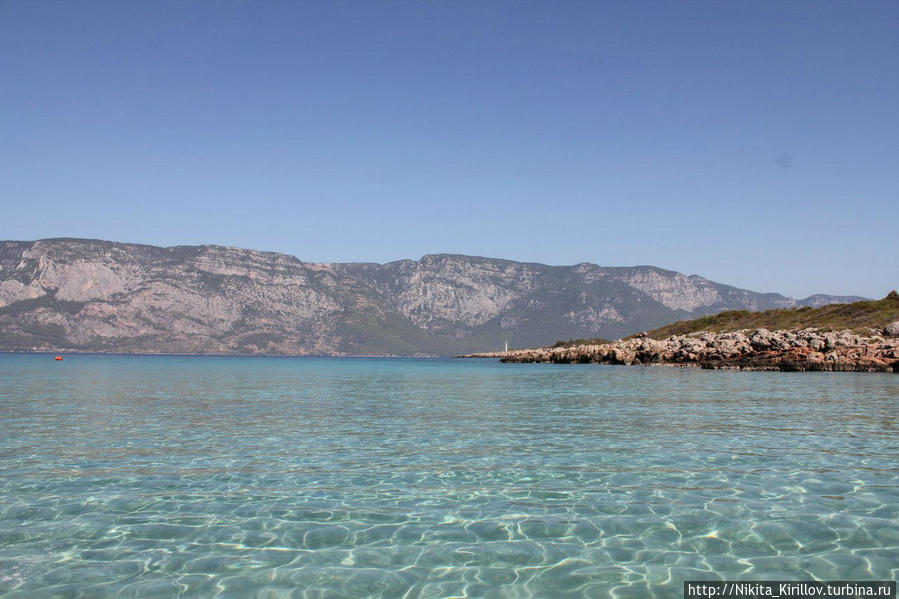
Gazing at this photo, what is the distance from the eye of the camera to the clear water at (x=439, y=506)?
805 cm

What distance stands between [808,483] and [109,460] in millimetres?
16066

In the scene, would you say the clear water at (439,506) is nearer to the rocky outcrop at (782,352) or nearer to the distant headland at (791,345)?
the rocky outcrop at (782,352)

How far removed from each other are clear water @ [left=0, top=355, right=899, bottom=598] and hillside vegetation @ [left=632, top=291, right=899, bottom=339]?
75001 mm

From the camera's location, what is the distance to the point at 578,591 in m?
7.59

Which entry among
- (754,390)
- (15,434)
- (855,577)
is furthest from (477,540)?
(754,390)

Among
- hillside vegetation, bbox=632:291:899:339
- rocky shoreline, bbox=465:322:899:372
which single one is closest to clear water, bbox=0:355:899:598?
rocky shoreline, bbox=465:322:899:372


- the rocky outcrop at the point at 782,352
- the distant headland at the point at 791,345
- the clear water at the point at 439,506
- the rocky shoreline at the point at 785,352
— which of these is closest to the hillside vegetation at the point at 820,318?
the distant headland at the point at 791,345

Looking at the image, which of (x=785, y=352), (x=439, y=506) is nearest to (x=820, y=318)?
(x=785, y=352)

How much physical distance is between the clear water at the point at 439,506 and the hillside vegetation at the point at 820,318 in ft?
246

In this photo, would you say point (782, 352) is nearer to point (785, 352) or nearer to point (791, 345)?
point (785, 352)

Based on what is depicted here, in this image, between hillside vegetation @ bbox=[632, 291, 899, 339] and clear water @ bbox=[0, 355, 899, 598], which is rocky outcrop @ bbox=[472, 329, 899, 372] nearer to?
hillside vegetation @ bbox=[632, 291, 899, 339]

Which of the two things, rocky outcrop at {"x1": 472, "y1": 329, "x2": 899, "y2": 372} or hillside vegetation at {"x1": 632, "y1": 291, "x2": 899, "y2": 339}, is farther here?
hillside vegetation at {"x1": 632, "y1": 291, "x2": 899, "y2": 339}

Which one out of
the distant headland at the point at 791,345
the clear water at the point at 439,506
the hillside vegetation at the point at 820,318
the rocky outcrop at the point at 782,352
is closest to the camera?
the clear water at the point at 439,506

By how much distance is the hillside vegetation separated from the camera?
3359 inches
